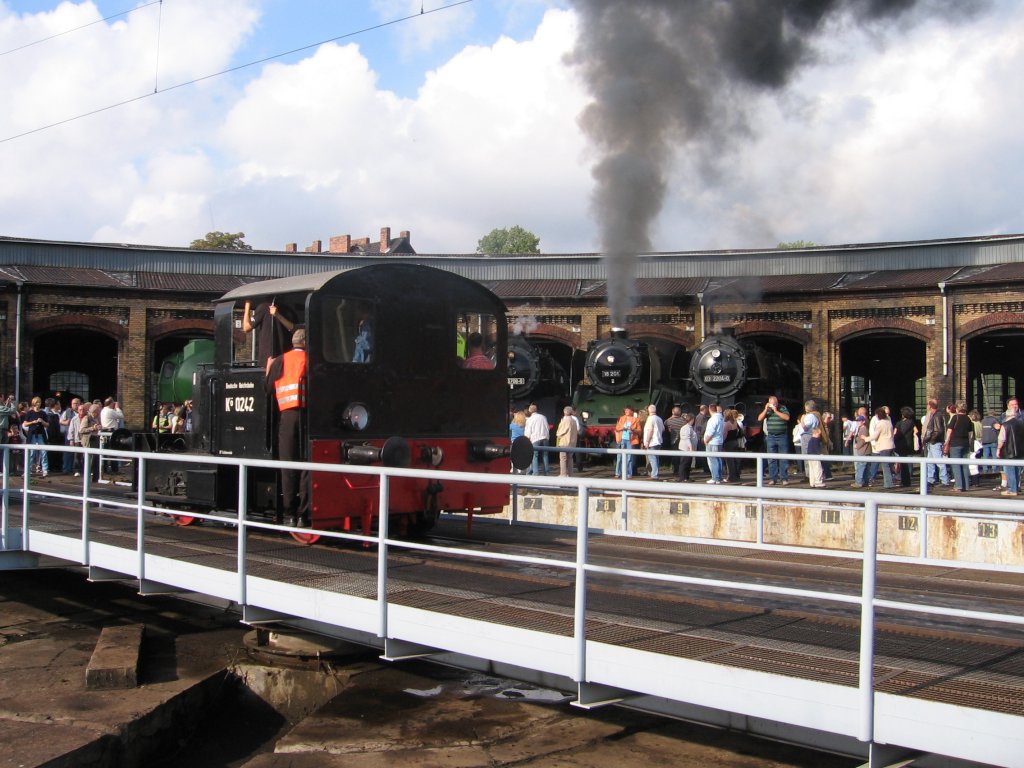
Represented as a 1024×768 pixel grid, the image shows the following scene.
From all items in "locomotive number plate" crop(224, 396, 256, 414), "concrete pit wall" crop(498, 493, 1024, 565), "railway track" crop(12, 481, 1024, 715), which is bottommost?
"concrete pit wall" crop(498, 493, 1024, 565)

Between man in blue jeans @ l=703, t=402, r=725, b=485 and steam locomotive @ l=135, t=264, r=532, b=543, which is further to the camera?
man in blue jeans @ l=703, t=402, r=725, b=485

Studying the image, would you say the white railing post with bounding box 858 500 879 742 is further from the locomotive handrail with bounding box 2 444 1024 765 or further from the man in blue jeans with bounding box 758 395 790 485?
the man in blue jeans with bounding box 758 395 790 485

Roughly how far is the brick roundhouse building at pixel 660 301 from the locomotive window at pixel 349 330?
637 inches

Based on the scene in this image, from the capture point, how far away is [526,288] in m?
31.2

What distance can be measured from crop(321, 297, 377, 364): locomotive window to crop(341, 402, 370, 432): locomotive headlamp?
0.45 meters

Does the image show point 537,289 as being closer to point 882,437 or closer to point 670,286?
point 670,286

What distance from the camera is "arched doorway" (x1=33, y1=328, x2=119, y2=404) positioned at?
1320 inches

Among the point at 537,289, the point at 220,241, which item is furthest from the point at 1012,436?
the point at 220,241

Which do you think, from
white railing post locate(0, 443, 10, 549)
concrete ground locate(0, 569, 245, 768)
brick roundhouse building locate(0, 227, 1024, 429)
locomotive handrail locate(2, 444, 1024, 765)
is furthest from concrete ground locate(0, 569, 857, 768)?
brick roundhouse building locate(0, 227, 1024, 429)

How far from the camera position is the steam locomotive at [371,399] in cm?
870

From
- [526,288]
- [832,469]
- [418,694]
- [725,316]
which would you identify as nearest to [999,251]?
[725,316]

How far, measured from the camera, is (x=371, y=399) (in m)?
9.09

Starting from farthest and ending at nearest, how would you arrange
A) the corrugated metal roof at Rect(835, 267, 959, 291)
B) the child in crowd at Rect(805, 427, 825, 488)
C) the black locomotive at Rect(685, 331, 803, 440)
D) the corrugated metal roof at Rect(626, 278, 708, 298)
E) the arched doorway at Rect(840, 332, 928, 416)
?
the arched doorway at Rect(840, 332, 928, 416) → the corrugated metal roof at Rect(626, 278, 708, 298) → the corrugated metal roof at Rect(835, 267, 959, 291) → the black locomotive at Rect(685, 331, 803, 440) → the child in crowd at Rect(805, 427, 825, 488)

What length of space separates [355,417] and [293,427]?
0.55m
